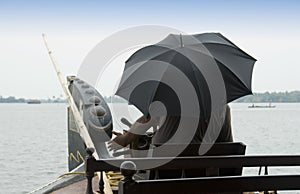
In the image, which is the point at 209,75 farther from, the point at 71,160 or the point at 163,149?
the point at 71,160

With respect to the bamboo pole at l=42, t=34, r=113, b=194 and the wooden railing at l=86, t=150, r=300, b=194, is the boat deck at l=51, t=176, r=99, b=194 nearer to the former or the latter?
the bamboo pole at l=42, t=34, r=113, b=194

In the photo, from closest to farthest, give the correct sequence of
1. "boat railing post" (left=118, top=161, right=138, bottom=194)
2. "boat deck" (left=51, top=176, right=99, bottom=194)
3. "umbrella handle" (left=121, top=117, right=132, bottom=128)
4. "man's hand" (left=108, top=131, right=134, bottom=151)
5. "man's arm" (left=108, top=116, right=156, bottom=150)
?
1. "boat railing post" (left=118, top=161, right=138, bottom=194)
2. "man's arm" (left=108, top=116, right=156, bottom=150)
3. "man's hand" (left=108, top=131, right=134, bottom=151)
4. "umbrella handle" (left=121, top=117, right=132, bottom=128)
5. "boat deck" (left=51, top=176, right=99, bottom=194)

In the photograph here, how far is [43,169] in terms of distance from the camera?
45.3 ft

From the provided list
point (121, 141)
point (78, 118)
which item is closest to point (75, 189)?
point (78, 118)

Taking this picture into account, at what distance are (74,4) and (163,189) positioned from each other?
403 cm

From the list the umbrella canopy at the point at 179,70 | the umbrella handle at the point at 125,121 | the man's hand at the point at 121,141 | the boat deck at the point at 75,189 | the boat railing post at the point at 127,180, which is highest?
the umbrella canopy at the point at 179,70

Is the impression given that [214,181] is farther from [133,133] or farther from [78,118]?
[78,118]

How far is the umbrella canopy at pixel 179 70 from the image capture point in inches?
105

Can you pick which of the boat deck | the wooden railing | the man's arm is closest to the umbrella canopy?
the man's arm

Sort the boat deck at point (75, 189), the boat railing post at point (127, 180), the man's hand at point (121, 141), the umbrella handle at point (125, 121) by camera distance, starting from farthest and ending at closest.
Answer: the boat deck at point (75, 189), the umbrella handle at point (125, 121), the man's hand at point (121, 141), the boat railing post at point (127, 180)

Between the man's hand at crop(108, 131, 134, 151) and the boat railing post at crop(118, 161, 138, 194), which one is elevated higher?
the boat railing post at crop(118, 161, 138, 194)

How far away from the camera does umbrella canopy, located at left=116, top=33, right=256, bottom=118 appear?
8.75 ft

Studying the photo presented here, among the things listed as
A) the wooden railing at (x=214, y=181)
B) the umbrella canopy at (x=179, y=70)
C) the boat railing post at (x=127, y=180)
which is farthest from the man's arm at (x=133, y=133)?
the boat railing post at (x=127, y=180)

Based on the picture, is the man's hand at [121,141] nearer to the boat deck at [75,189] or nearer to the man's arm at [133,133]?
the man's arm at [133,133]
